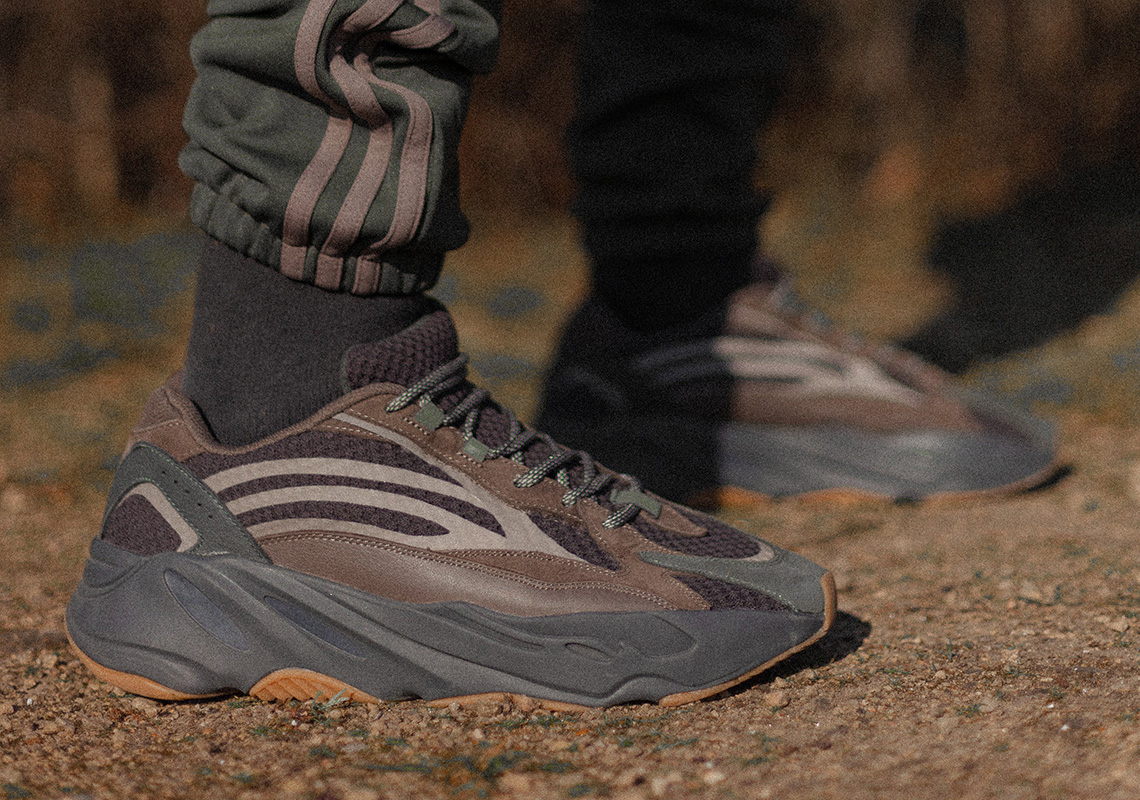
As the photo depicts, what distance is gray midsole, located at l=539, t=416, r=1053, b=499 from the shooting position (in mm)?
1918

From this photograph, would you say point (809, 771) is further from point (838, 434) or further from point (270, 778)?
point (838, 434)

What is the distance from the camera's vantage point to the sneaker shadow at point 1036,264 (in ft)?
11.3

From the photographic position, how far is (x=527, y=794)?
3.15 ft

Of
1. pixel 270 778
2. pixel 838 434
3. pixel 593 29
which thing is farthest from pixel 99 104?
pixel 270 778

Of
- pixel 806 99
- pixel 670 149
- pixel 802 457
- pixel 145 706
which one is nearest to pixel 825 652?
pixel 802 457

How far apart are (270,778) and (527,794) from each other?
25 cm

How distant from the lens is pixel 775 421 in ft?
6.42

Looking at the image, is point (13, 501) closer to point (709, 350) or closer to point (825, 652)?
point (709, 350)

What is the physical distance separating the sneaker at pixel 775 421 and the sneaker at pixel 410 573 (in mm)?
683

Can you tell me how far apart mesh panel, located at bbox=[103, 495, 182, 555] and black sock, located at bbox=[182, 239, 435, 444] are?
0.39 ft

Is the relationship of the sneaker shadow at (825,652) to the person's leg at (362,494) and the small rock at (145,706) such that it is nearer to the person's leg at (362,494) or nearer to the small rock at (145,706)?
the person's leg at (362,494)

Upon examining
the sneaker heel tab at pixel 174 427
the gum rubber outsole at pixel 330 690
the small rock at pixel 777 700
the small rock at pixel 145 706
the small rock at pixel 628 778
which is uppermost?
the sneaker heel tab at pixel 174 427

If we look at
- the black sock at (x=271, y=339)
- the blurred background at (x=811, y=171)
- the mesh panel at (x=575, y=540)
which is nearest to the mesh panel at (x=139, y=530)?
the black sock at (x=271, y=339)

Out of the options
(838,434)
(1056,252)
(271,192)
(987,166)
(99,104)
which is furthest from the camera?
(987,166)
